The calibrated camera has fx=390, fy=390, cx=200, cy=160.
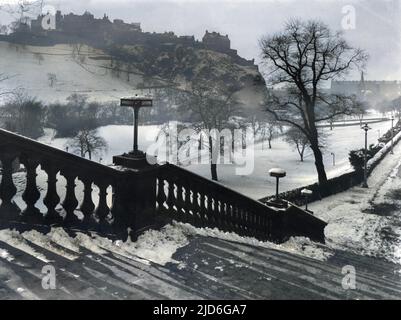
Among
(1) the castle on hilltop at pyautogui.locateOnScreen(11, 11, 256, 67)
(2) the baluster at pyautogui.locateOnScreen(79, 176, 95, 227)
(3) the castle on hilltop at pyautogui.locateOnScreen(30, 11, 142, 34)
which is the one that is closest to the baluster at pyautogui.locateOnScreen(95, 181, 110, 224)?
(2) the baluster at pyautogui.locateOnScreen(79, 176, 95, 227)

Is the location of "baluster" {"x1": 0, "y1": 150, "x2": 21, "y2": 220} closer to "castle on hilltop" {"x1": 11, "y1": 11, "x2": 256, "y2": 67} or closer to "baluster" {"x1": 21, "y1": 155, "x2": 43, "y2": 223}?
"baluster" {"x1": 21, "y1": 155, "x2": 43, "y2": 223}

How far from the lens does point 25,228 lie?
482 cm

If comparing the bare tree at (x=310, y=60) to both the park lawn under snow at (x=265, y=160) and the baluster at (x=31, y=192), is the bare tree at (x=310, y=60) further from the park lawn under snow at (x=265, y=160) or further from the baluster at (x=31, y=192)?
the baluster at (x=31, y=192)

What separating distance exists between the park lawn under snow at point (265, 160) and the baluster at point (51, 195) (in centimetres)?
3014

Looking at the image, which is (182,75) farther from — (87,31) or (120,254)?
(120,254)

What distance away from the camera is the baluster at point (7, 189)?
445 cm

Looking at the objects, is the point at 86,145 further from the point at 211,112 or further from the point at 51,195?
the point at 51,195

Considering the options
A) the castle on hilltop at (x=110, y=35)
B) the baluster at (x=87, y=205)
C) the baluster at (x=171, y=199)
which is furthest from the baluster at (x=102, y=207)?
the castle on hilltop at (x=110, y=35)

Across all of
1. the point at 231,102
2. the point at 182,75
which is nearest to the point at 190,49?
the point at 182,75

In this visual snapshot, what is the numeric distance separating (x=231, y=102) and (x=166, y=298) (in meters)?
41.9

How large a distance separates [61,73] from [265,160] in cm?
7628

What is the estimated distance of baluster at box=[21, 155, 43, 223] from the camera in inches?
182

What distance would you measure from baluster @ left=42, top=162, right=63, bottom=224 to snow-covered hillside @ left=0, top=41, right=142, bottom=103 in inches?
3583

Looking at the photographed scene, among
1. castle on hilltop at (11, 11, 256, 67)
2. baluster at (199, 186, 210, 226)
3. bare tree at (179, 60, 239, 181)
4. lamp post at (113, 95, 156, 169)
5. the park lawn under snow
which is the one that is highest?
castle on hilltop at (11, 11, 256, 67)
